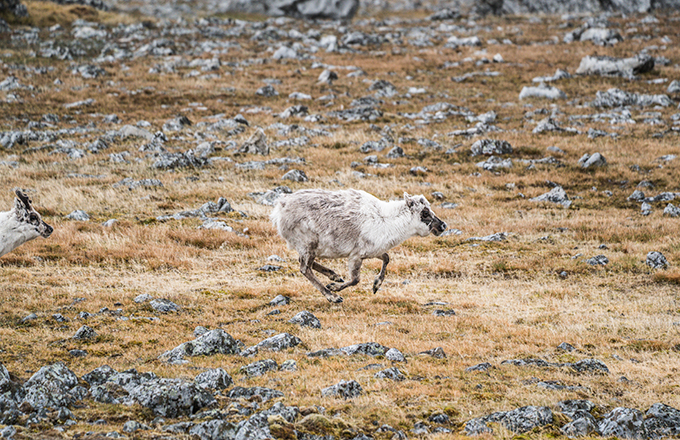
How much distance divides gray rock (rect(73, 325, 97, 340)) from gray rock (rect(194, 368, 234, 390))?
10.4 ft

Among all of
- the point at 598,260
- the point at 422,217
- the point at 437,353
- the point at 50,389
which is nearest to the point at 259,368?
the point at 50,389

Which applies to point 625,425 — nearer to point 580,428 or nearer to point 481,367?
A: point 580,428

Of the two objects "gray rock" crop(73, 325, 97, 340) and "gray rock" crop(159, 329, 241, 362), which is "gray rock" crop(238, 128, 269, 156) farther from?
"gray rock" crop(159, 329, 241, 362)

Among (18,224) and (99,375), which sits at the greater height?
(18,224)

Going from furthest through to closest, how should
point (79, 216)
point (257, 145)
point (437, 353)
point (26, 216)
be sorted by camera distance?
point (257, 145) → point (79, 216) → point (26, 216) → point (437, 353)

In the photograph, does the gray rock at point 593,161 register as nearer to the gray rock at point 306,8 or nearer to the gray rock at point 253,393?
the gray rock at point 253,393

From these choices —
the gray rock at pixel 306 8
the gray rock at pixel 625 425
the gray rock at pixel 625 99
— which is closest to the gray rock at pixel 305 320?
the gray rock at pixel 625 425

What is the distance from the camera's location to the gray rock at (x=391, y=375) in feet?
31.3

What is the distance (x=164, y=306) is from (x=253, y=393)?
5186mm

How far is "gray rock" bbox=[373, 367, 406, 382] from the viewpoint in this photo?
955cm

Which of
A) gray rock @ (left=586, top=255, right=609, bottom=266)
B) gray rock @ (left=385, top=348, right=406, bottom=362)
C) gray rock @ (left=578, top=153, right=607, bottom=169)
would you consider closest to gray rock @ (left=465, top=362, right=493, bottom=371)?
gray rock @ (left=385, top=348, right=406, bottom=362)

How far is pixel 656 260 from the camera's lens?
17.3m

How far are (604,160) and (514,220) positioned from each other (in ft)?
33.6

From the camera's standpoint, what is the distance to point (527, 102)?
4416cm
